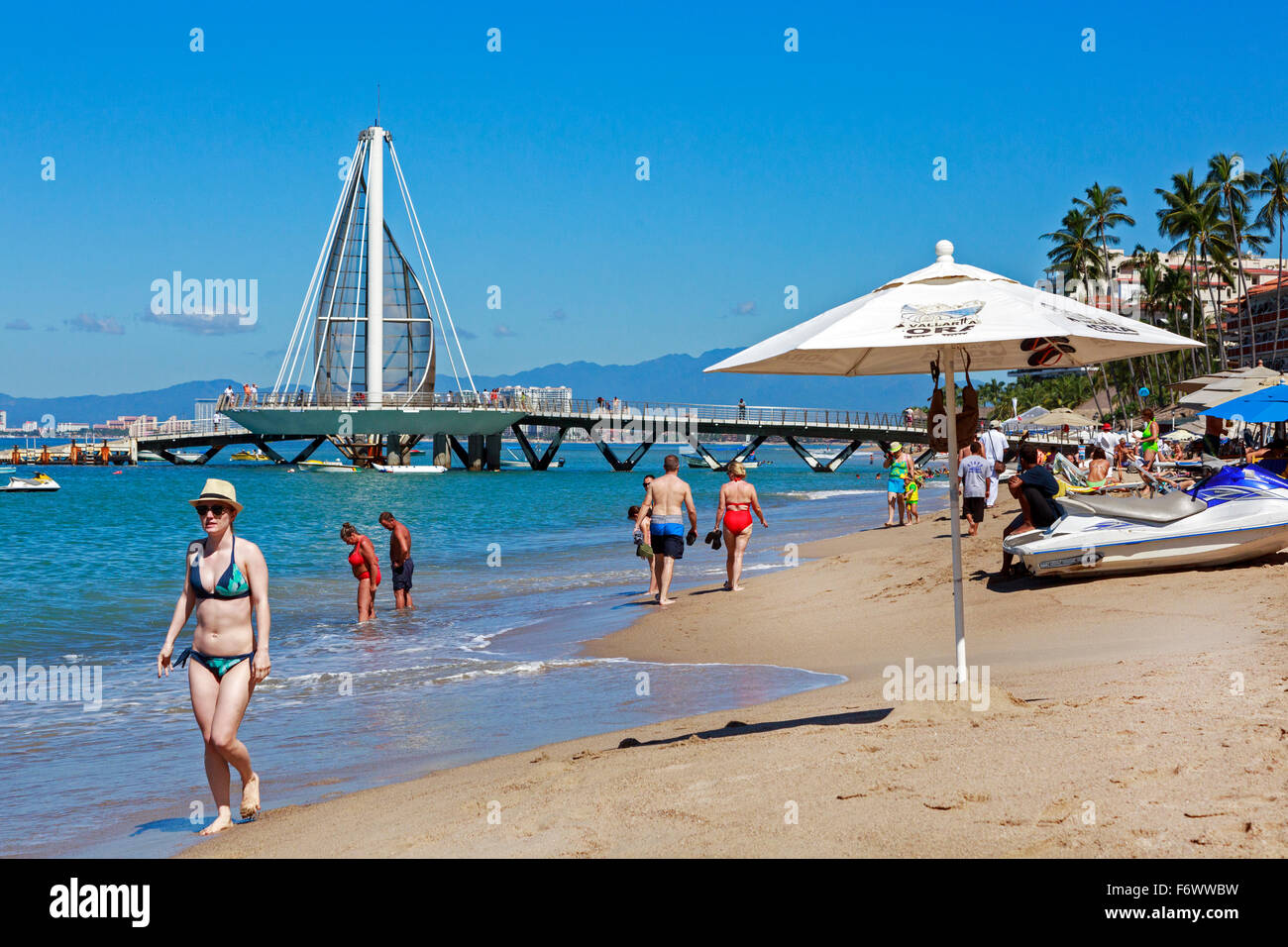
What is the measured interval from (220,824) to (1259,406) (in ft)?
47.9

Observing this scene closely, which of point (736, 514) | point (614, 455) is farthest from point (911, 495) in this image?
point (614, 455)

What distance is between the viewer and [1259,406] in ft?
49.0

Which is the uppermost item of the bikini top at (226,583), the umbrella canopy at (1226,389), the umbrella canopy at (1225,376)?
the umbrella canopy at (1225,376)

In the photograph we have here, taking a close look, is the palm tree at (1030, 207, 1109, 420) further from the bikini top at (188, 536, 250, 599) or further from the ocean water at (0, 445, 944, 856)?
the bikini top at (188, 536, 250, 599)

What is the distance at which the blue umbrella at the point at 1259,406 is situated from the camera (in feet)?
48.5

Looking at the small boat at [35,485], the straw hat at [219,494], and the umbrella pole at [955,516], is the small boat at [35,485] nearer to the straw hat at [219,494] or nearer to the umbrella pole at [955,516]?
the straw hat at [219,494]

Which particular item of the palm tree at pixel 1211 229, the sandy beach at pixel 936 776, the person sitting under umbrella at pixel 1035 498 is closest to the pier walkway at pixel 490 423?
the palm tree at pixel 1211 229

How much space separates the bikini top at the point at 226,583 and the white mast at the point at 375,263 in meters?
58.9

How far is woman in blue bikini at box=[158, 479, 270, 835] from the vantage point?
Result: 15.8 feet

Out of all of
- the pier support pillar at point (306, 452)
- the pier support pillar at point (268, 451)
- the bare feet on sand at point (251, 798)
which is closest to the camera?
the bare feet on sand at point (251, 798)

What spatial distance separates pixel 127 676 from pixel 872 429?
59264 millimetres
